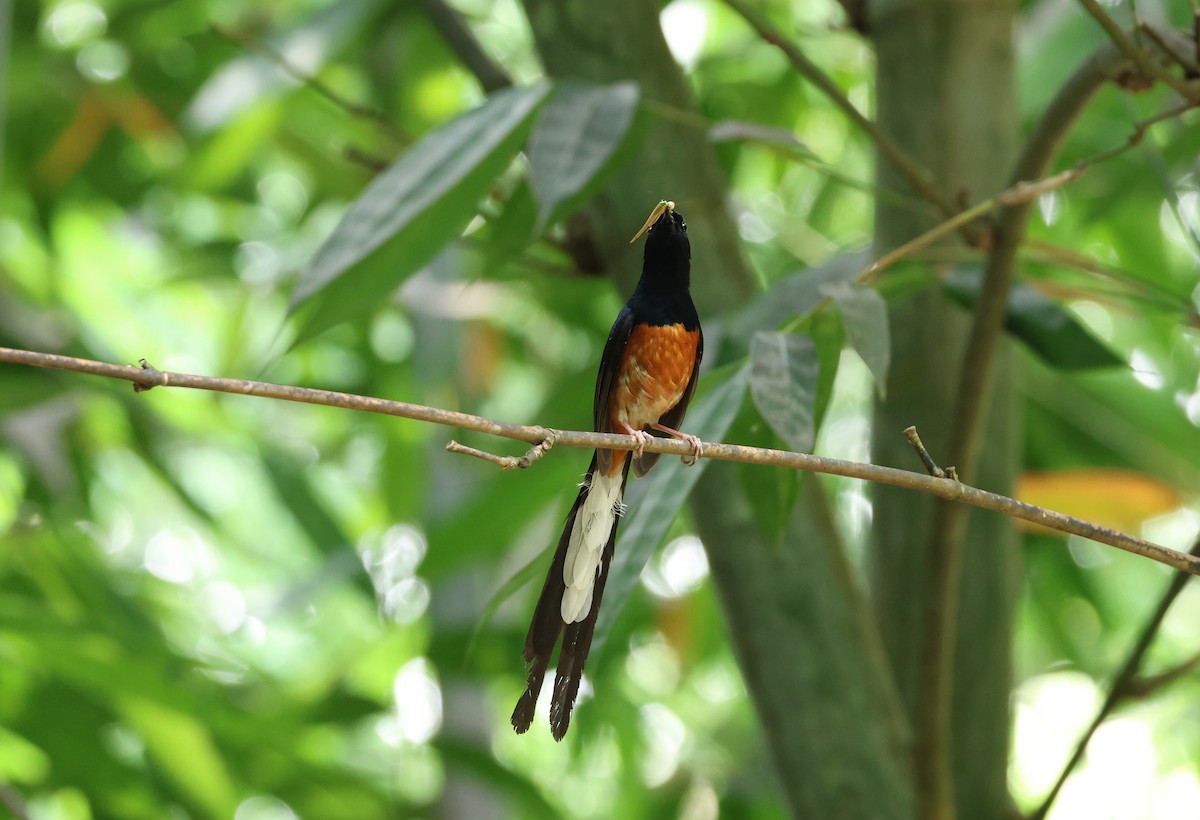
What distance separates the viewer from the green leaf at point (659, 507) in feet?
4.02

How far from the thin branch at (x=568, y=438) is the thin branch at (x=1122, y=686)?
637mm

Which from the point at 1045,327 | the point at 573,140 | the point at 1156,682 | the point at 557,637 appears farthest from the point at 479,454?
the point at 1156,682

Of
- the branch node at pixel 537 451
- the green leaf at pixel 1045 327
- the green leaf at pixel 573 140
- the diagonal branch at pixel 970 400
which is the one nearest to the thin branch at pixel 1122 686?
the diagonal branch at pixel 970 400

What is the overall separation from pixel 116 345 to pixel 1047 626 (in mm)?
2538

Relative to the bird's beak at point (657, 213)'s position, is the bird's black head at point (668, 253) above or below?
above

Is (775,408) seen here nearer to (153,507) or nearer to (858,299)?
(858,299)

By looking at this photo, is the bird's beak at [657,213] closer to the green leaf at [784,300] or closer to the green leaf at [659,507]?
the green leaf at [659,507]

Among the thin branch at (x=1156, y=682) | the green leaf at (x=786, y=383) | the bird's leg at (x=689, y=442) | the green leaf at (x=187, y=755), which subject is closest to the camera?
the bird's leg at (x=689, y=442)

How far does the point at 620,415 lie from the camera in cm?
144

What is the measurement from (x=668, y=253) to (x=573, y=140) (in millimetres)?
230

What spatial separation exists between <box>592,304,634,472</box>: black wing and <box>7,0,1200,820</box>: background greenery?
9 cm

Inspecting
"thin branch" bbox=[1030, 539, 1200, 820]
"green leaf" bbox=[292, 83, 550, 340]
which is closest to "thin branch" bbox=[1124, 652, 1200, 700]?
"thin branch" bbox=[1030, 539, 1200, 820]

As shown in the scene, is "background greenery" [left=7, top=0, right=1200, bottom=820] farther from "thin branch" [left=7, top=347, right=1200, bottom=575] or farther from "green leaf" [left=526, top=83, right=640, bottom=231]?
"thin branch" [left=7, top=347, right=1200, bottom=575]

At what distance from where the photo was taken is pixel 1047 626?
293cm
